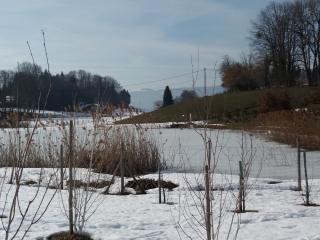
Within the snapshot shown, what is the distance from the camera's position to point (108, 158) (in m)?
10.3

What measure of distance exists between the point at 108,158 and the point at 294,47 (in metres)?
43.4

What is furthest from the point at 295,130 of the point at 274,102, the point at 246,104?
the point at 246,104

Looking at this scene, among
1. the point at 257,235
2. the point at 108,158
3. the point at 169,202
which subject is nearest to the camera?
the point at 257,235

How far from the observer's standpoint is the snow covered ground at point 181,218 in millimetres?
5148

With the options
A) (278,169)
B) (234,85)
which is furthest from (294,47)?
(278,169)

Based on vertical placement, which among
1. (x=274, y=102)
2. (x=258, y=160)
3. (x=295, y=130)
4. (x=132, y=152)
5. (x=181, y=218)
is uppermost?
(x=274, y=102)

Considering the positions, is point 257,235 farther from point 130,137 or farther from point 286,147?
point 286,147

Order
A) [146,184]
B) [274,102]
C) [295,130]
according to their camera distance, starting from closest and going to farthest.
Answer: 1. [146,184]
2. [295,130]
3. [274,102]

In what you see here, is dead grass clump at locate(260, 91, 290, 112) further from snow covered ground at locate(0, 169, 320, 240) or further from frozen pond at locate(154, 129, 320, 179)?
snow covered ground at locate(0, 169, 320, 240)

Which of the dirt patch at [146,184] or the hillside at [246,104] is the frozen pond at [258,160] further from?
the hillside at [246,104]

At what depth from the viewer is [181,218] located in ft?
19.6

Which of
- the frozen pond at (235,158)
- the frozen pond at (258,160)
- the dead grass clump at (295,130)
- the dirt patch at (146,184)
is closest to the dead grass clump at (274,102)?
the dead grass clump at (295,130)

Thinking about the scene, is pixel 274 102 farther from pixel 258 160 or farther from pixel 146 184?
pixel 146 184

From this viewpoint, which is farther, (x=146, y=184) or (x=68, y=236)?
(x=146, y=184)
